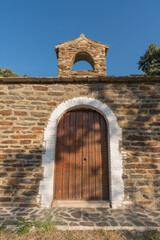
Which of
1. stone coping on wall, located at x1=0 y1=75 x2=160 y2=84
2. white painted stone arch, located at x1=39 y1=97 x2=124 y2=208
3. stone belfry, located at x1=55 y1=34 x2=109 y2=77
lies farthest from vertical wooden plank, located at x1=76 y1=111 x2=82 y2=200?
stone belfry, located at x1=55 y1=34 x2=109 y2=77

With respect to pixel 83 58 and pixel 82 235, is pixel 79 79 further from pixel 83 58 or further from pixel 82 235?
pixel 82 235

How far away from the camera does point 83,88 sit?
13.2 feet

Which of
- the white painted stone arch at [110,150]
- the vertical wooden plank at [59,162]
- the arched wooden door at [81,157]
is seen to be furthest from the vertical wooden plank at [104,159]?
the vertical wooden plank at [59,162]

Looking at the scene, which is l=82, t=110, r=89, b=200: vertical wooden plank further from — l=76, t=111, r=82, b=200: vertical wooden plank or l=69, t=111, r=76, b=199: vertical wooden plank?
l=69, t=111, r=76, b=199: vertical wooden plank

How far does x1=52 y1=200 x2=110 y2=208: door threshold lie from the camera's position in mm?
3290

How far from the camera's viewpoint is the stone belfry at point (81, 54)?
535 cm

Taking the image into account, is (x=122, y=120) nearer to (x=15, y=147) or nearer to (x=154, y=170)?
(x=154, y=170)

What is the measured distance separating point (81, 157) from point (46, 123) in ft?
4.34

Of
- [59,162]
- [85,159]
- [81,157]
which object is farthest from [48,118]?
[85,159]

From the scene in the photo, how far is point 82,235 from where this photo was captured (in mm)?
2215

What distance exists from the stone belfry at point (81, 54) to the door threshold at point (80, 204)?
417cm

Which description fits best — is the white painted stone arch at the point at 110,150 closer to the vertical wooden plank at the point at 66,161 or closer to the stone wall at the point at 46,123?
Answer: the stone wall at the point at 46,123

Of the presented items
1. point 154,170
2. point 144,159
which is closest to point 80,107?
point 144,159

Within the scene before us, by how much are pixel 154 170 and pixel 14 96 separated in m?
4.21
